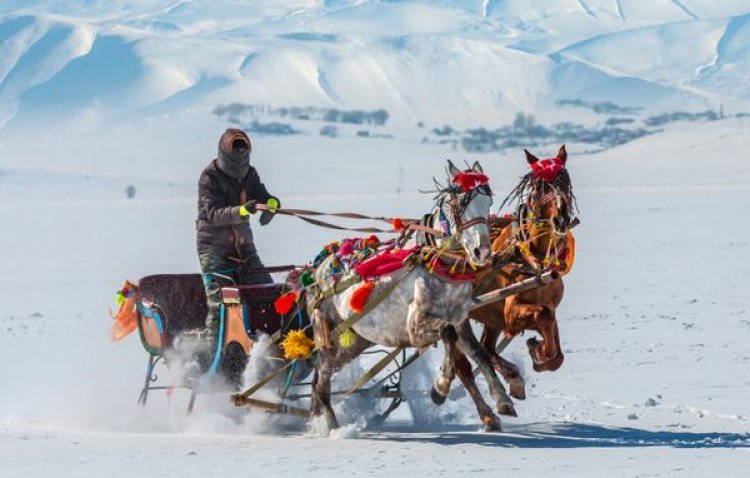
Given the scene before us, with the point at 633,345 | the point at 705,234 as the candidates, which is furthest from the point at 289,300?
the point at 705,234

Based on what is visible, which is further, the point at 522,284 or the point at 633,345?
the point at 633,345

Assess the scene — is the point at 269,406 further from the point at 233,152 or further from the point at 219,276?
the point at 233,152

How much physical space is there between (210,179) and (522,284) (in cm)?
194

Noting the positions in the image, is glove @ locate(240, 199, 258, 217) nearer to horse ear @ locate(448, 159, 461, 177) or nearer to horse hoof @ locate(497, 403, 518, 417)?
horse ear @ locate(448, 159, 461, 177)

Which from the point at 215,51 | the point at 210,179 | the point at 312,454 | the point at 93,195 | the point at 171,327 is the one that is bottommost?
the point at 312,454

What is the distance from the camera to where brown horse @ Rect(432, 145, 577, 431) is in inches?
343

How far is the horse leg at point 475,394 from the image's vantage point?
8.62 m

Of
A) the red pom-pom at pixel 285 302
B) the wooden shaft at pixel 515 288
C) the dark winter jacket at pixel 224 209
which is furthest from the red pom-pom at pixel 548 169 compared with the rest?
the dark winter jacket at pixel 224 209

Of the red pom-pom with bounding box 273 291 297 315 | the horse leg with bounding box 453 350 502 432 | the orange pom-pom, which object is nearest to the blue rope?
the red pom-pom with bounding box 273 291 297 315

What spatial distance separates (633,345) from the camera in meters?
13.4

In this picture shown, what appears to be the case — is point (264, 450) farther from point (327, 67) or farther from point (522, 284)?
point (327, 67)

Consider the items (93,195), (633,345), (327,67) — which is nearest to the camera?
(633,345)

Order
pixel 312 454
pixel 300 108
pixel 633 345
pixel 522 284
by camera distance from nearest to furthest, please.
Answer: pixel 312 454 → pixel 522 284 → pixel 633 345 → pixel 300 108

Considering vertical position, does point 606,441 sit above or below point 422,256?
below
